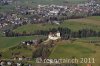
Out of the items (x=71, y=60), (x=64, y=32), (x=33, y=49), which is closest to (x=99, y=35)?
(x=64, y=32)

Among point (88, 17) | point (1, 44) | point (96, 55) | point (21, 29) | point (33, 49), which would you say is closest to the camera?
point (96, 55)

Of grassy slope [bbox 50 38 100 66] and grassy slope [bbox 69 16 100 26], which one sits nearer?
grassy slope [bbox 50 38 100 66]

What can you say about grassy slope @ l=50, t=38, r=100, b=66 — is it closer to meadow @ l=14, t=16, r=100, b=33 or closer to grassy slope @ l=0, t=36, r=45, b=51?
grassy slope @ l=0, t=36, r=45, b=51

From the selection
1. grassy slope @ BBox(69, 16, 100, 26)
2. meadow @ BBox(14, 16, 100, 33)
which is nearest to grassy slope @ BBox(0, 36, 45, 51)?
meadow @ BBox(14, 16, 100, 33)

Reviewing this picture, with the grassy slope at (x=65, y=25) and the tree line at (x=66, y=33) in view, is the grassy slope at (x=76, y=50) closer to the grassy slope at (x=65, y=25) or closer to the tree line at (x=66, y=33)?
the tree line at (x=66, y=33)

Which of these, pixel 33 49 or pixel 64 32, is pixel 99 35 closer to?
pixel 64 32

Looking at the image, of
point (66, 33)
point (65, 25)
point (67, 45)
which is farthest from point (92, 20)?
point (67, 45)

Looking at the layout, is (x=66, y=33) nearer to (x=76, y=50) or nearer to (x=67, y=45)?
(x=67, y=45)

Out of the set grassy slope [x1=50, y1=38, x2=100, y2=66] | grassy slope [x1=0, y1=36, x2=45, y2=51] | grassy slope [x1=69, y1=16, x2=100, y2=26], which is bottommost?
grassy slope [x1=69, y1=16, x2=100, y2=26]
